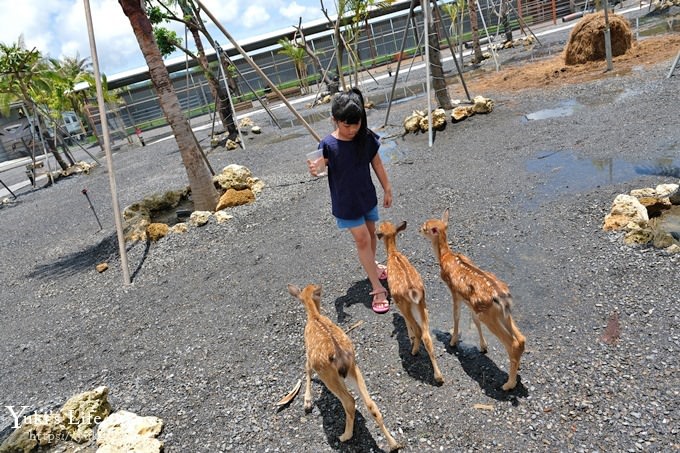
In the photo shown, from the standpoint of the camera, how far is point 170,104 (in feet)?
25.8

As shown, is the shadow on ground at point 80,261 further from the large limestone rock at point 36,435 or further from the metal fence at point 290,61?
the metal fence at point 290,61

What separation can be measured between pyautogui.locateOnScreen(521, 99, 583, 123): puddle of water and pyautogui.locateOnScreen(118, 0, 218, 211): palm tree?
23.1 ft

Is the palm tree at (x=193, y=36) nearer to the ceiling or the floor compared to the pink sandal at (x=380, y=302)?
nearer to the ceiling

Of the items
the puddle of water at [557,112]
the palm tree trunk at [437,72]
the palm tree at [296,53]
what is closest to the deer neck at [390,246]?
the puddle of water at [557,112]

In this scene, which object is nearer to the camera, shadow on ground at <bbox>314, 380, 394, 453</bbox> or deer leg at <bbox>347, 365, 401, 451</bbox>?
deer leg at <bbox>347, 365, 401, 451</bbox>

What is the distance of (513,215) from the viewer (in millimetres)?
5734

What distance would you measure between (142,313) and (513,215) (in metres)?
4.93

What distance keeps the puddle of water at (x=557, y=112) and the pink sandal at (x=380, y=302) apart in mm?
7199

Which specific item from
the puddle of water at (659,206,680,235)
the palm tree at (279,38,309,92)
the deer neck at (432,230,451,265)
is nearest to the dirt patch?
the puddle of water at (659,206,680,235)

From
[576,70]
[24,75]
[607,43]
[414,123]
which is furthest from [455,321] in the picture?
[24,75]

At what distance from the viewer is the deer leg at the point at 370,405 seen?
2.79 m

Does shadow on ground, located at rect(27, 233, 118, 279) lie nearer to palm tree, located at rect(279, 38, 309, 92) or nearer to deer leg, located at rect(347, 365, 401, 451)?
deer leg, located at rect(347, 365, 401, 451)

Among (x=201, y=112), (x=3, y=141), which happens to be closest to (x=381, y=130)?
(x=201, y=112)

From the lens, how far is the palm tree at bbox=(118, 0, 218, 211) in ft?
24.6
